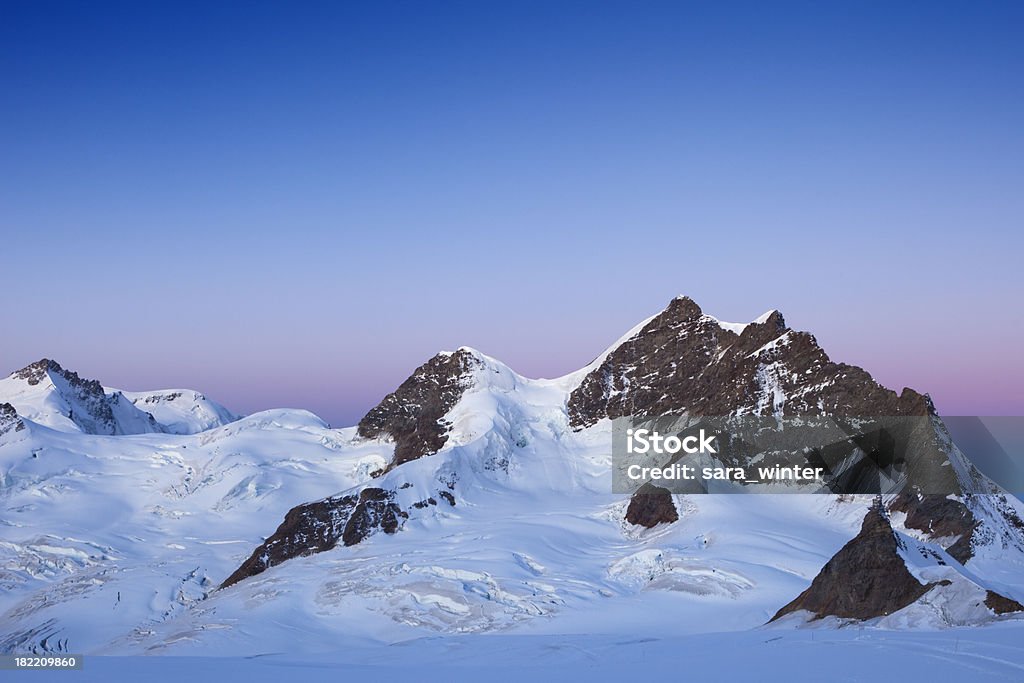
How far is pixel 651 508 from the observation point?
84.9 metres

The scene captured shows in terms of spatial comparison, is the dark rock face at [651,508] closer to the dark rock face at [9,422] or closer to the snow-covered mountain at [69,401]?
the dark rock face at [9,422]

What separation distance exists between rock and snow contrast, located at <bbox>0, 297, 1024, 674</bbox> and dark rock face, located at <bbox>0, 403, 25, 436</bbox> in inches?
24.9

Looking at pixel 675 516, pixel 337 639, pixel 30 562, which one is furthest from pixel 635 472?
pixel 30 562

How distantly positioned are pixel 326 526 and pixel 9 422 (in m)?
59.0

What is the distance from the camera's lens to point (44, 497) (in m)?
107

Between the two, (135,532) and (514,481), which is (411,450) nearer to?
(514,481)

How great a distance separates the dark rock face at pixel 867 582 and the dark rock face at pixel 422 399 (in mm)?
78528

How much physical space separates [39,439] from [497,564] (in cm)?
7652

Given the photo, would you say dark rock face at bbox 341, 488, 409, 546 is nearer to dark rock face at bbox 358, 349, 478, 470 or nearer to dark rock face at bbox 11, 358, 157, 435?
dark rock face at bbox 358, 349, 478, 470

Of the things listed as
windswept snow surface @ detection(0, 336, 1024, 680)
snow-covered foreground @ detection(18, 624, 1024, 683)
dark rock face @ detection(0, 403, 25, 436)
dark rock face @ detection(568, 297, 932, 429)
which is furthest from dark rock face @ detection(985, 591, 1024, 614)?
dark rock face @ detection(0, 403, 25, 436)

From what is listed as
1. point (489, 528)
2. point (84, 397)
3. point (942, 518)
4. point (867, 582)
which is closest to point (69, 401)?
point (84, 397)

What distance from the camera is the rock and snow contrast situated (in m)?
59.8

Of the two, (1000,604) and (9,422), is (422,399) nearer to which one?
(9,422)

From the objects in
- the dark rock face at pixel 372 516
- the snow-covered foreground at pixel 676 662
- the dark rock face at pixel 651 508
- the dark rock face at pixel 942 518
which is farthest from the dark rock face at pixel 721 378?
the snow-covered foreground at pixel 676 662
